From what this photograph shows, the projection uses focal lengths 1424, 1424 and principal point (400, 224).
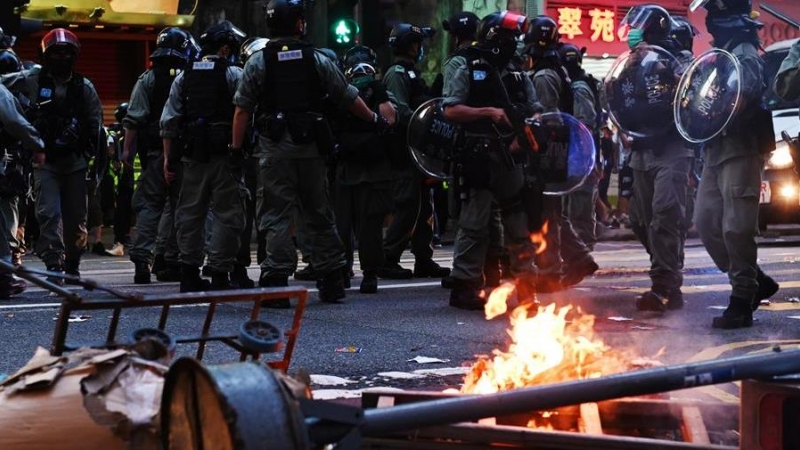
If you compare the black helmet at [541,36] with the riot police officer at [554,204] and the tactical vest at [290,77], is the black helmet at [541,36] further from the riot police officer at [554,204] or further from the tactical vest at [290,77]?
the tactical vest at [290,77]

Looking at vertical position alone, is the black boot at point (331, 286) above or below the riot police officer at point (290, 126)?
below

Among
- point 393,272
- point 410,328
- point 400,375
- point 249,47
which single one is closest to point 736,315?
point 410,328

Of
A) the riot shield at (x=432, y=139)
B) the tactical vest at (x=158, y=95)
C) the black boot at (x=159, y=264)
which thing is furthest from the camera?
the black boot at (x=159, y=264)

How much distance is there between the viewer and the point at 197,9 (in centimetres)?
2309

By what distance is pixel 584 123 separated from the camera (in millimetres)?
12008

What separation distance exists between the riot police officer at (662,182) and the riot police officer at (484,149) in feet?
2.61

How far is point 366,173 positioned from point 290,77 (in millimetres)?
1953

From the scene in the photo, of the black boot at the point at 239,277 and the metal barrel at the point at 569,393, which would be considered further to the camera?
the black boot at the point at 239,277

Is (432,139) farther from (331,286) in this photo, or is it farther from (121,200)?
(121,200)

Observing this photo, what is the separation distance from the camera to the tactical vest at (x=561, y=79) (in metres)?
10.9

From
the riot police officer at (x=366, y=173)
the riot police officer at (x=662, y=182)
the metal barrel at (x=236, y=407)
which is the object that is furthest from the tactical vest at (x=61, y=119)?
the metal barrel at (x=236, y=407)

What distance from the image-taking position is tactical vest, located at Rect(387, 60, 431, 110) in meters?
11.6

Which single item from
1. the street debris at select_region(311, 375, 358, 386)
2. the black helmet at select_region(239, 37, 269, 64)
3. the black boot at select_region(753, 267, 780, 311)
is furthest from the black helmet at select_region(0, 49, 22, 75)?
the black boot at select_region(753, 267, 780, 311)

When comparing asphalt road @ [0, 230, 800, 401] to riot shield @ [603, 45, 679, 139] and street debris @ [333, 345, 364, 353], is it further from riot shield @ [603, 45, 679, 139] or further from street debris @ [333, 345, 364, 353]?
riot shield @ [603, 45, 679, 139]
